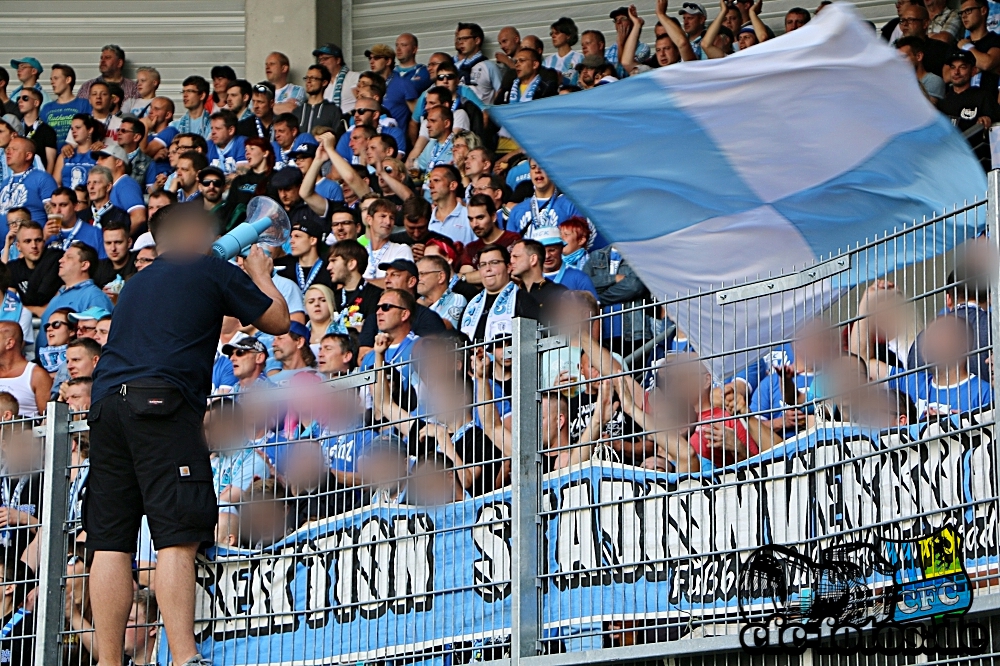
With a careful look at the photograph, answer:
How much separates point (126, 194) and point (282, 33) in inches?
132

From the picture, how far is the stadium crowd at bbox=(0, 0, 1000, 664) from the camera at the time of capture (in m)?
5.08

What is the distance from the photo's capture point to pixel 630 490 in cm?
525

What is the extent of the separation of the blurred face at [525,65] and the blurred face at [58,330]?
421cm

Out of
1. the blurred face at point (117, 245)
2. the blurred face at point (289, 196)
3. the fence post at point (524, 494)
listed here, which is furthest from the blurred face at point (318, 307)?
the fence post at point (524, 494)

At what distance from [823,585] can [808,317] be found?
2.86 ft

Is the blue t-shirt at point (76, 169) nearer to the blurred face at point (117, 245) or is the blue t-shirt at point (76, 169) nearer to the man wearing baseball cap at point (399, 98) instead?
the blurred face at point (117, 245)

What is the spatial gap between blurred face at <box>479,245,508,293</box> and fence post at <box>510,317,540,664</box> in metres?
4.03

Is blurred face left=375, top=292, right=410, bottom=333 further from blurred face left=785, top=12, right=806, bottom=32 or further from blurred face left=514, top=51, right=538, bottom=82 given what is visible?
blurred face left=785, top=12, right=806, bottom=32

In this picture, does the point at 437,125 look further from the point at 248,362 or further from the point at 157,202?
the point at 248,362

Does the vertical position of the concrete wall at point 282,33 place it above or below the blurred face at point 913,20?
above

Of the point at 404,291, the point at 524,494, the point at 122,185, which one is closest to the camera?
the point at 524,494

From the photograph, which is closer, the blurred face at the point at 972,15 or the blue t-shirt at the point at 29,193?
the blurred face at the point at 972,15

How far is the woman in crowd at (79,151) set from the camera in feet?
45.9

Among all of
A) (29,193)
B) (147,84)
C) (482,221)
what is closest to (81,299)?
(29,193)
